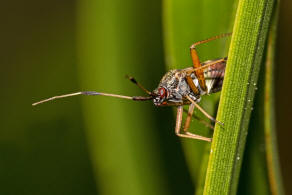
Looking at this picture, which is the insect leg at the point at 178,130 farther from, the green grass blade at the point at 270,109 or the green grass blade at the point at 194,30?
the green grass blade at the point at 270,109

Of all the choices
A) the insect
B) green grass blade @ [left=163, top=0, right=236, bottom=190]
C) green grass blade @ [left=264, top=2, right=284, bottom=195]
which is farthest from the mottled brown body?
green grass blade @ [left=264, top=2, right=284, bottom=195]

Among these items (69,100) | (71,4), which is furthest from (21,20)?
(69,100)

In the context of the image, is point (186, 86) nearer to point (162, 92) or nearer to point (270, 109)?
point (162, 92)

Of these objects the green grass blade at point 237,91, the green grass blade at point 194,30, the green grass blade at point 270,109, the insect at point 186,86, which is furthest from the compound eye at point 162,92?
the green grass blade at point 237,91

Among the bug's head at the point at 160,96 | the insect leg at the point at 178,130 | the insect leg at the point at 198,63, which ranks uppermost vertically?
the insect leg at the point at 198,63

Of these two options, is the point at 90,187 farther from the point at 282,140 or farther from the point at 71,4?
the point at 71,4

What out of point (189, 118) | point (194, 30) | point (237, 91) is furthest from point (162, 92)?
point (237, 91)
